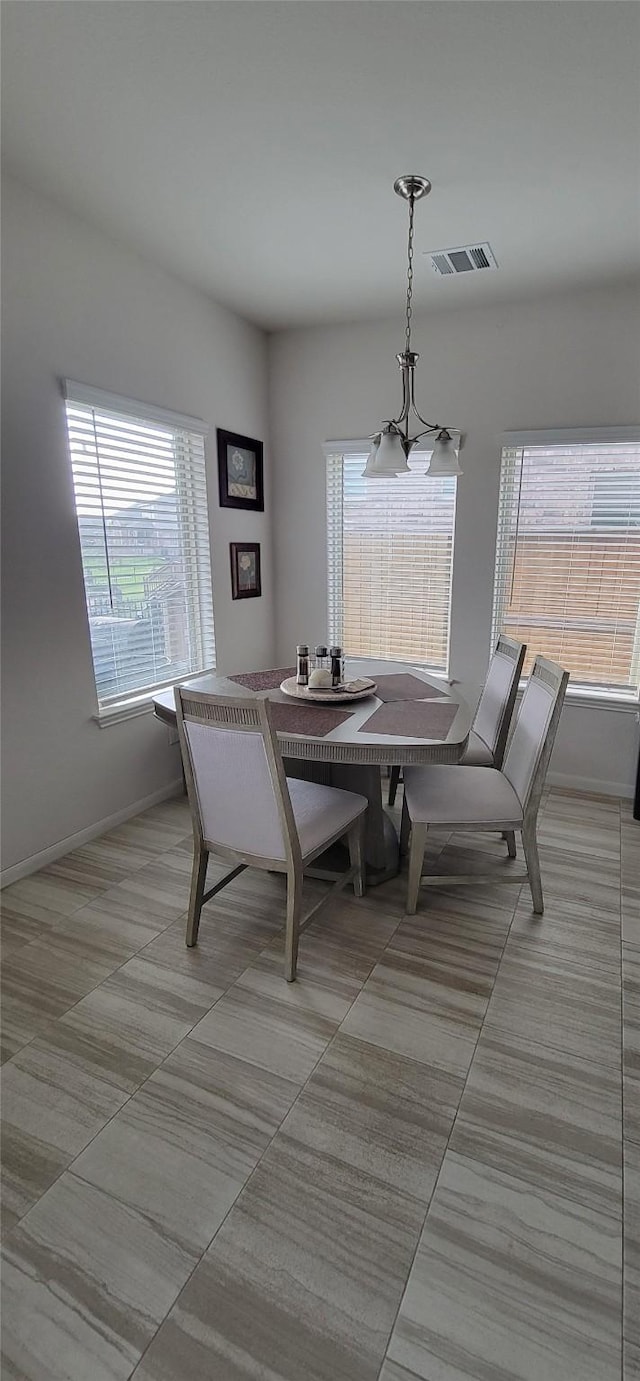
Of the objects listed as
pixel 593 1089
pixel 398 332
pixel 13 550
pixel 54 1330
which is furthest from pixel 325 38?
pixel 54 1330

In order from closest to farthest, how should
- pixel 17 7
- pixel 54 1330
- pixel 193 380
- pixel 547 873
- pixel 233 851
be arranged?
pixel 54 1330, pixel 17 7, pixel 233 851, pixel 547 873, pixel 193 380

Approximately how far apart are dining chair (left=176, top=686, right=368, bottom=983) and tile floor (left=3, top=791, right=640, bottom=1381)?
12.4 inches

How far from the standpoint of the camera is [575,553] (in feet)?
11.6

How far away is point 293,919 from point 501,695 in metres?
1.50

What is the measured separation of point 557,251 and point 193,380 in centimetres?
193

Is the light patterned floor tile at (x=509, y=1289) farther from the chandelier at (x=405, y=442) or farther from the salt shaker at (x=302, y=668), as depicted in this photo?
the chandelier at (x=405, y=442)

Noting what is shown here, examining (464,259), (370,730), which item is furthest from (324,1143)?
(464,259)

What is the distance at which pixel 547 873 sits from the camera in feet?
8.98

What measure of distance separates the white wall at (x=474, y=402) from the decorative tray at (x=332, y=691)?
1391mm

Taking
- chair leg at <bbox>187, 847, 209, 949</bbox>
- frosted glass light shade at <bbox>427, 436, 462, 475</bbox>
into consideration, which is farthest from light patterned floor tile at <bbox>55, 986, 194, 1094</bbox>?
frosted glass light shade at <bbox>427, 436, 462, 475</bbox>

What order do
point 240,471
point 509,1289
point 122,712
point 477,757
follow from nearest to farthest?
point 509,1289, point 477,757, point 122,712, point 240,471

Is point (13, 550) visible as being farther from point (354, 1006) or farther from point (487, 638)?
point (487, 638)

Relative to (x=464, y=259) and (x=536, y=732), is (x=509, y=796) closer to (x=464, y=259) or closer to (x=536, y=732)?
(x=536, y=732)

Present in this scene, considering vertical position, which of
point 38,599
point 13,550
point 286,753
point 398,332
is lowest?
point 286,753
